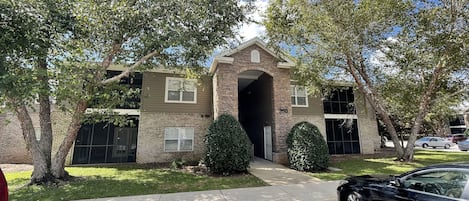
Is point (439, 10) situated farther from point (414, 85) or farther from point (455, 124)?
point (455, 124)

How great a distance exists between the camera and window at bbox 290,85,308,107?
51.9 ft

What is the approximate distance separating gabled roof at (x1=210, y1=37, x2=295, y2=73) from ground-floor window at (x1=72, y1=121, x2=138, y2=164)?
709 cm

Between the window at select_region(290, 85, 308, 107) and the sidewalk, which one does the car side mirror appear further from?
the window at select_region(290, 85, 308, 107)

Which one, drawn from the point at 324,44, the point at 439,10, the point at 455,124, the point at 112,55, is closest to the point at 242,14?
the point at 324,44

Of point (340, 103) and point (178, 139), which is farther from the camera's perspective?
point (340, 103)

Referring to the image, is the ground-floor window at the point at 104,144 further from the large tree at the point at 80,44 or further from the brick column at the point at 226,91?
the brick column at the point at 226,91

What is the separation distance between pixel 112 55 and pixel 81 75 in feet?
7.76

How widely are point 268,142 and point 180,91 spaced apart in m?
6.73

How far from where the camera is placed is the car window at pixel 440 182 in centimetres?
317

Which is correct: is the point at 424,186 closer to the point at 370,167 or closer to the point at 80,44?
the point at 370,167

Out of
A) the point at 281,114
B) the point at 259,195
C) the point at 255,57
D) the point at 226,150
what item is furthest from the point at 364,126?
the point at 259,195

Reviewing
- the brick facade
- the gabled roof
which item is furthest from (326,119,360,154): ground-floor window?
the gabled roof

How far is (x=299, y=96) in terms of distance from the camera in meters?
16.0

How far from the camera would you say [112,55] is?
9.88 metres
